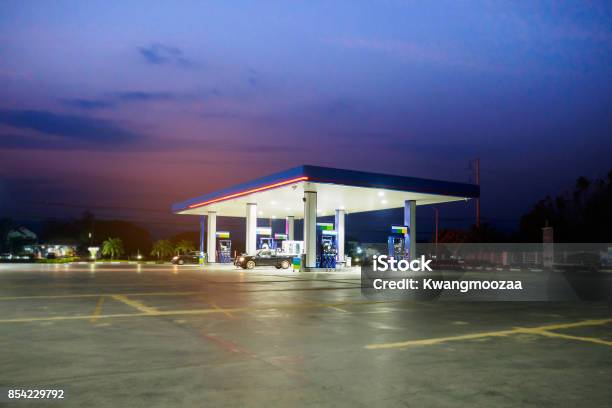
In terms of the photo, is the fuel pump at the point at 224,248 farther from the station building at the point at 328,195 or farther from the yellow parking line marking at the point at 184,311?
the yellow parking line marking at the point at 184,311

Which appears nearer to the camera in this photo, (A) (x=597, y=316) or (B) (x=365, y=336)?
(B) (x=365, y=336)

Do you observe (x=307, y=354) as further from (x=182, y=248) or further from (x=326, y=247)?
(x=182, y=248)

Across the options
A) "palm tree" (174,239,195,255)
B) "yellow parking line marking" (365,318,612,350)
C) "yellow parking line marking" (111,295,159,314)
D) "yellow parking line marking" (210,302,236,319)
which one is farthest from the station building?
"palm tree" (174,239,195,255)

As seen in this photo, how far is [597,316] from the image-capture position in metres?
13.1

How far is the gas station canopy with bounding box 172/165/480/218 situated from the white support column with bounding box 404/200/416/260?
67 centimetres

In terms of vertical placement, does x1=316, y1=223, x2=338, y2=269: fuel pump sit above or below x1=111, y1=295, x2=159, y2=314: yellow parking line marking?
above

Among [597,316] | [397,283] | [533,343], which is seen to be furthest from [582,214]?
[533,343]

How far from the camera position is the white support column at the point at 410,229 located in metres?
41.0

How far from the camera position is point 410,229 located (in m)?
41.5

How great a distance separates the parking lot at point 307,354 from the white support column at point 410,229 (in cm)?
2642

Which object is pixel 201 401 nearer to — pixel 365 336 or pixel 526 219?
pixel 365 336

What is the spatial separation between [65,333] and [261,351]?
12.9ft

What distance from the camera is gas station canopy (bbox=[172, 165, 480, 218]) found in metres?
32.5

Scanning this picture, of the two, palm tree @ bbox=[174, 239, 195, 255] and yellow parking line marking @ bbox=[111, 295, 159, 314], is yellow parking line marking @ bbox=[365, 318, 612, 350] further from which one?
palm tree @ bbox=[174, 239, 195, 255]
